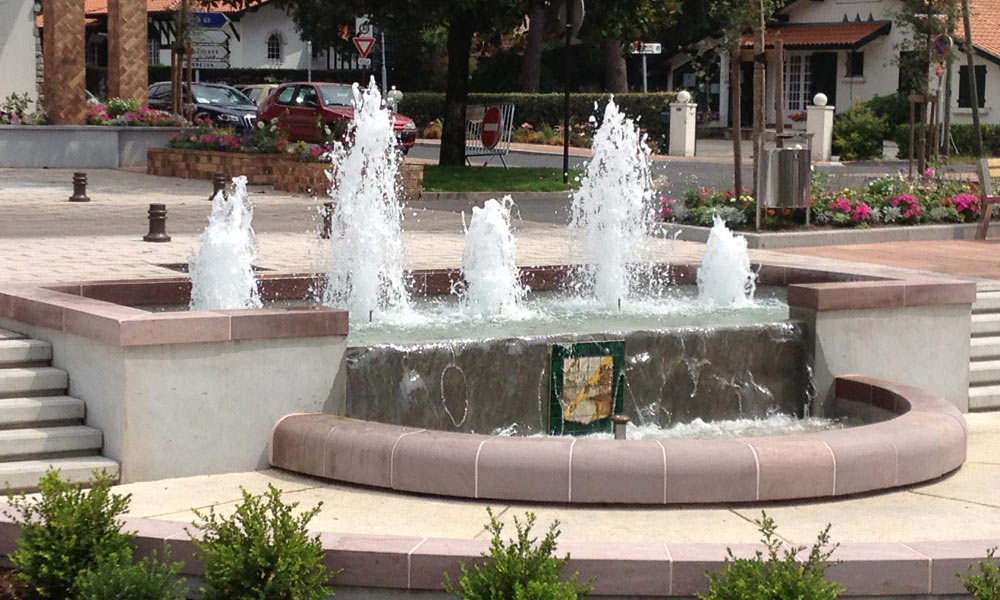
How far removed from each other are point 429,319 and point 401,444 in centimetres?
304

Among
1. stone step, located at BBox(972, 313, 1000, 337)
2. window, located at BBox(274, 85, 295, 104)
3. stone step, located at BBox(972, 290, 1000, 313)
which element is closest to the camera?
stone step, located at BBox(972, 313, 1000, 337)

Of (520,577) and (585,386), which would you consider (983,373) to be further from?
(520,577)

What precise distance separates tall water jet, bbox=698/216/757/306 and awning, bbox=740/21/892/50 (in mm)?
33846

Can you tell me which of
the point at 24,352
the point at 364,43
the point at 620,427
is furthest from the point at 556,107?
the point at 24,352

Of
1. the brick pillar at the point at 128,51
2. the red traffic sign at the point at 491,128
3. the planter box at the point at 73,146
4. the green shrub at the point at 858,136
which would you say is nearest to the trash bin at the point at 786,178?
the red traffic sign at the point at 491,128

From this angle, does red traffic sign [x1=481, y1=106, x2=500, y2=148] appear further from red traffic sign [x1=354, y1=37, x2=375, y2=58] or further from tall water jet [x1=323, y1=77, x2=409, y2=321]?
tall water jet [x1=323, y1=77, x2=409, y2=321]

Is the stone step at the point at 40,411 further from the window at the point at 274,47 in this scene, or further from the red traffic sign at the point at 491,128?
the window at the point at 274,47

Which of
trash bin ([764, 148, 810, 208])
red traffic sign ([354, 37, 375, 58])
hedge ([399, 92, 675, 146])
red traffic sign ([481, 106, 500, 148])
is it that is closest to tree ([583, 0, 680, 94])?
red traffic sign ([481, 106, 500, 148])

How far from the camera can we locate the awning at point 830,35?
1836 inches

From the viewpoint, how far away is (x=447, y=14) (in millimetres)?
24656

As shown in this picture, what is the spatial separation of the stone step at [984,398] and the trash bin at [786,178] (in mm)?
6471

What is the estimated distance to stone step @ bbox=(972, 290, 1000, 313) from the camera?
39.3 feet

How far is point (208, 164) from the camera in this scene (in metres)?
24.8

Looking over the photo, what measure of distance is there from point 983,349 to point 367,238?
460cm
